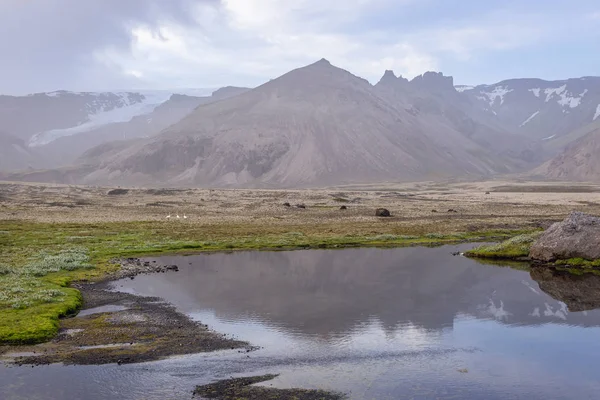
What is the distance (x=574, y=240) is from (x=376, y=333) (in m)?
26.7

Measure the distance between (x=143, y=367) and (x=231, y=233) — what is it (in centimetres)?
4434

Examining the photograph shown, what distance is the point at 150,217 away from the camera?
8894cm

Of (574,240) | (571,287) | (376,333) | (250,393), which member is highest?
(574,240)

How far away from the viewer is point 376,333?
27.6 meters

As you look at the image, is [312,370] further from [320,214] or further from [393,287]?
[320,214]

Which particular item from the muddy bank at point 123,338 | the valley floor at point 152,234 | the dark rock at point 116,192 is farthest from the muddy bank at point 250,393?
the dark rock at point 116,192

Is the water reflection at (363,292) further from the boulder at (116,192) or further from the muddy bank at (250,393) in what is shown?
the boulder at (116,192)

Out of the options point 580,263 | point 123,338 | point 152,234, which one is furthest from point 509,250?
point 152,234

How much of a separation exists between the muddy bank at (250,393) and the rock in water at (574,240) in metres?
33.3

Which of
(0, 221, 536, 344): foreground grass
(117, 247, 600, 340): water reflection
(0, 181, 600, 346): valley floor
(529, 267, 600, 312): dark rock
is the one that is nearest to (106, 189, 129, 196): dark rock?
(0, 181, 600, 346): valley floor

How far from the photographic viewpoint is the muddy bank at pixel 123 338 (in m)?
23.8

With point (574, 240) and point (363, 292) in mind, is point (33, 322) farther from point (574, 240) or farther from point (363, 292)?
point (574, 240)

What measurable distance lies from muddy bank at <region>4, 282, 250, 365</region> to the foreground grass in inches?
45.4

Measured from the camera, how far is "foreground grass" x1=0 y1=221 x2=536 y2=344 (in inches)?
1184
